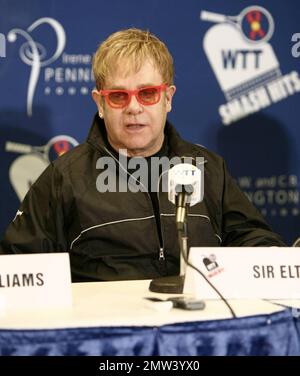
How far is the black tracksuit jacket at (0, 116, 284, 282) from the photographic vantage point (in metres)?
2.45

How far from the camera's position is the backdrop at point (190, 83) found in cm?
328

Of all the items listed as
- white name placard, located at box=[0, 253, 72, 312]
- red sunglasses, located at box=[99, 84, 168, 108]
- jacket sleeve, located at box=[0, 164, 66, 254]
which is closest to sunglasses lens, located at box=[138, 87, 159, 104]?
red sunglasses, located at box=[99, 84, 168, 108]

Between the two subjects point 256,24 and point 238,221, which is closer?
point 238,221

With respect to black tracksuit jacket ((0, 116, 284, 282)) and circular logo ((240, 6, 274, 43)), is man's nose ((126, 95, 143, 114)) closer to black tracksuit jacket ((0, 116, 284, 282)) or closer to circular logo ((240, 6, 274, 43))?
black tracksuit jacket ((0, 116, 284, 282))

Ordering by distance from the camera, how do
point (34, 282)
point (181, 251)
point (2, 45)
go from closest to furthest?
point (34, 282) → point (181, 251) → point (2, 45)

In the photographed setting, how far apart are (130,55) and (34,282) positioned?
1024 mm

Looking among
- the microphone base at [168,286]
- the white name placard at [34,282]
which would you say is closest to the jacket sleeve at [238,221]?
the microphone base at [168,286]

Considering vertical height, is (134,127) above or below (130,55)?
below

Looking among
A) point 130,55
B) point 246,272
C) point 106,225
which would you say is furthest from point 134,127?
point 246,272

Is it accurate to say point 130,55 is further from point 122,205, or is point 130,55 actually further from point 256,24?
point 256,24

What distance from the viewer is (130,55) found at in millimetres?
2521

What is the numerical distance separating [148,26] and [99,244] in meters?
1.31

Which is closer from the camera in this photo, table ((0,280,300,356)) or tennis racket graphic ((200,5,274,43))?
table ((0,280,300,356))

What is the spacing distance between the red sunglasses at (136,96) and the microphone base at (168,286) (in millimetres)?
712
